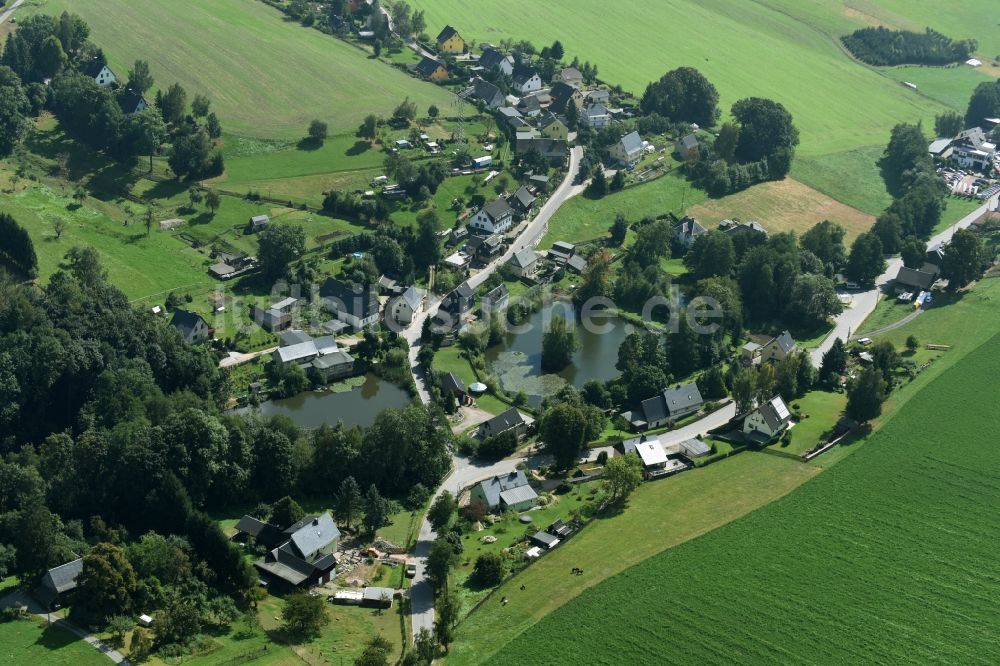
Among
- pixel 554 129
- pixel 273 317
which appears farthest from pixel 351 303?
pixel 554 129

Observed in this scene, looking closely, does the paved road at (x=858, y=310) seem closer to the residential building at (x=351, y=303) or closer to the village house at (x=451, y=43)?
the residential building at (x=351, y=303)

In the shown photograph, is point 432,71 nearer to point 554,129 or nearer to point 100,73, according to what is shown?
point 554,129

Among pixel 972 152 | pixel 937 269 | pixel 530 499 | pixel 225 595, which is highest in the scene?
pixel 972 152

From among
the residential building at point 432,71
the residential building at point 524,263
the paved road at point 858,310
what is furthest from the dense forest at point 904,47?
the residential building at point 524,263

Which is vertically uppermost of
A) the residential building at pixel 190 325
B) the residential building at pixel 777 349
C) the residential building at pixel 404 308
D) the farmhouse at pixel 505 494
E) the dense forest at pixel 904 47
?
the dense forest at pixel 904 47

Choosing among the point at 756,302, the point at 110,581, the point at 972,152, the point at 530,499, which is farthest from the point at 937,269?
the point at 110,581

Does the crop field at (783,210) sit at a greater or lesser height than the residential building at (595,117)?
lesser

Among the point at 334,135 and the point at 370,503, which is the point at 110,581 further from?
the point at 334,135
